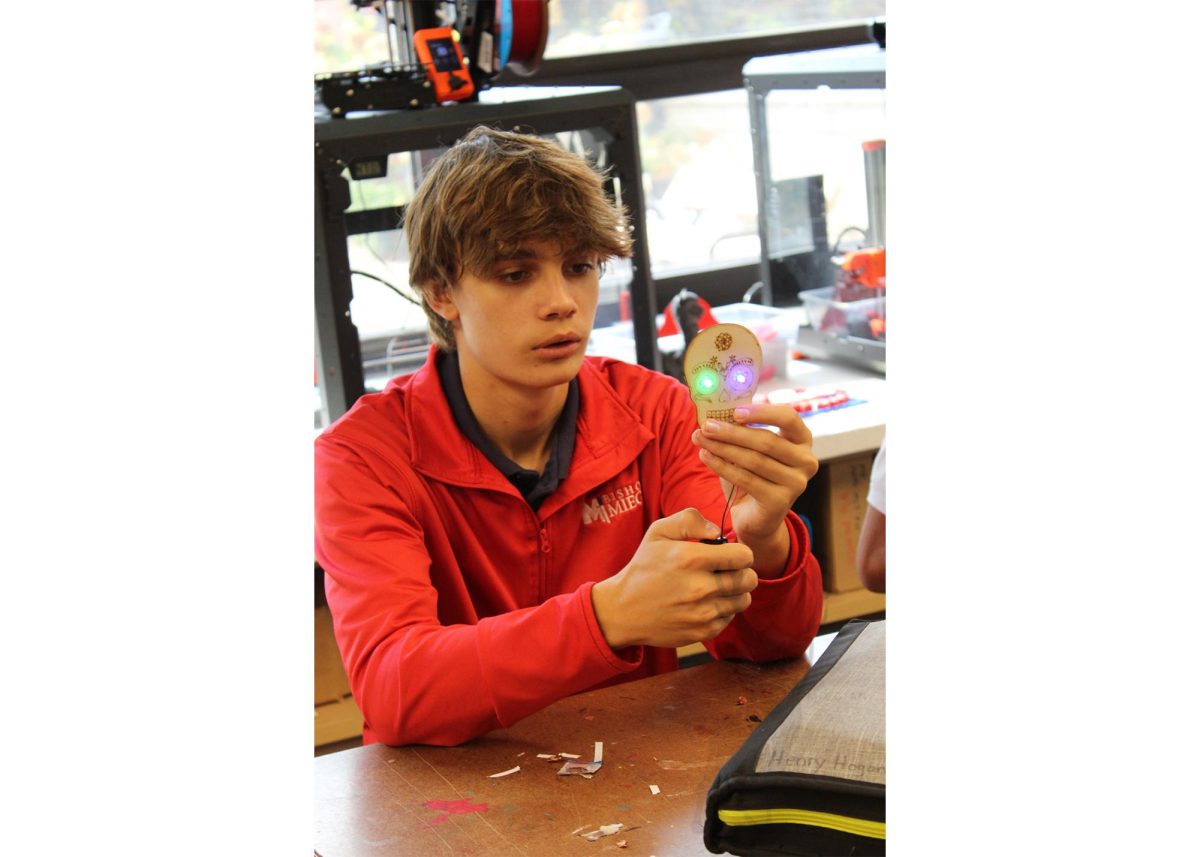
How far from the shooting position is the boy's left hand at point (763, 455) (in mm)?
1190

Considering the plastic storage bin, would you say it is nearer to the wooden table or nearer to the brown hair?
A: the brown hair

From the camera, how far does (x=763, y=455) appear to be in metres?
1.24

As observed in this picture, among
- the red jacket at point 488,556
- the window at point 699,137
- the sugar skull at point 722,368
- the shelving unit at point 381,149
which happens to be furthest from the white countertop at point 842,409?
the sugar skull at point 722,368

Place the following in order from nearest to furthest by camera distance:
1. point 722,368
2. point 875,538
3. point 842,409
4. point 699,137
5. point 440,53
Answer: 1. point 722,368
2. point 875,538
3. point 440,53
4. point 842,409
5. point 699,137

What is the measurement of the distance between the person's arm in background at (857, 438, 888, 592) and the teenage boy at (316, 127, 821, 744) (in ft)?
1.04

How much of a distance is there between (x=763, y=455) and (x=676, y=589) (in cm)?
16

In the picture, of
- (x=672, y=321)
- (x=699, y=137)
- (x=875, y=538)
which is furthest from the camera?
(x=699, y=137)

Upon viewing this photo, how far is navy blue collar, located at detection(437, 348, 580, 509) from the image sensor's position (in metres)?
1.53

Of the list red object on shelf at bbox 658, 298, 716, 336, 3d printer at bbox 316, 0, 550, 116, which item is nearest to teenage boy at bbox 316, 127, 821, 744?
3d printer at bbox 316, 0, 550, 116

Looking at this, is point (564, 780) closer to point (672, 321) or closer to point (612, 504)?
point (612, 504)

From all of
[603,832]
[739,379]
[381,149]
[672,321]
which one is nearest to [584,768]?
[603,832]
